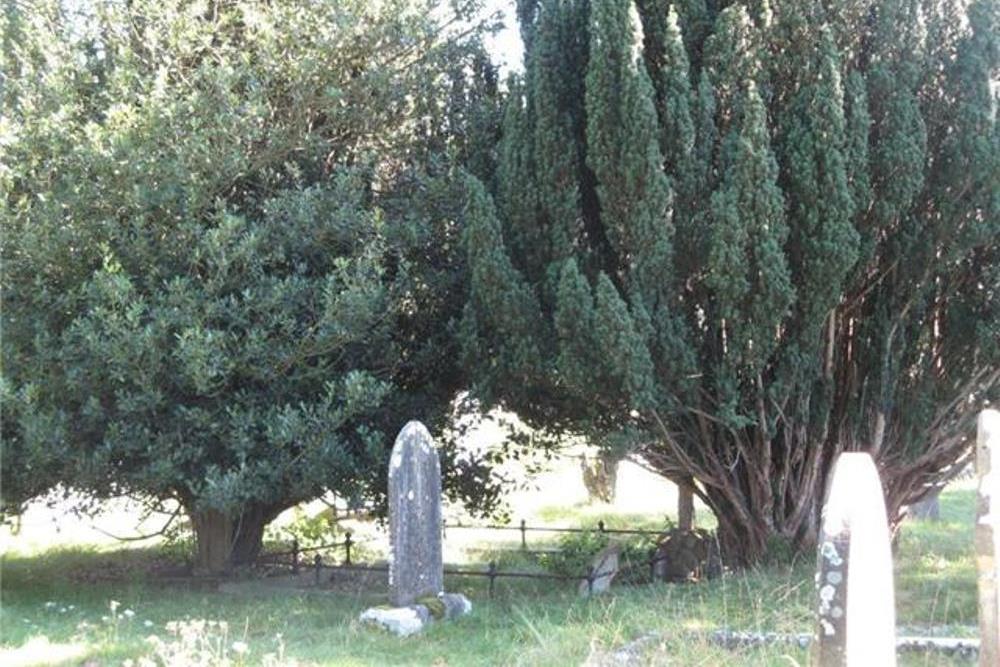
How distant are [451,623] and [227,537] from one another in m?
3.61

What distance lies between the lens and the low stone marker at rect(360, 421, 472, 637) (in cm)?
773

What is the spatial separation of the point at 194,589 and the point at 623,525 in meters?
6.29

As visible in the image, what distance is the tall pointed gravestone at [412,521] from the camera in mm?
7738

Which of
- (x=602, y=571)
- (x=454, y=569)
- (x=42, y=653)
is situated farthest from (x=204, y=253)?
(x=602, y=571)

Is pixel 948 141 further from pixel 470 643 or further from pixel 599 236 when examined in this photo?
pixel 470 643

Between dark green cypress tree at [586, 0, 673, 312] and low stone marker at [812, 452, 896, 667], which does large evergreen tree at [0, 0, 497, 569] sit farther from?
low stone marker at [812, 452, 896, 667]

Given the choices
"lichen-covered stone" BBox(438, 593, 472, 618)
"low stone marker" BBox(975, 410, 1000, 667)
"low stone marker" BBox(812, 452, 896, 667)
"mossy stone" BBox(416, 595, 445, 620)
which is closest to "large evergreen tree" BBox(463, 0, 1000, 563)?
"lichen-covered stone" BBox(438, 593, 472, 618)

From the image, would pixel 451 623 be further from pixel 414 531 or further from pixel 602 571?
pixel 602 571

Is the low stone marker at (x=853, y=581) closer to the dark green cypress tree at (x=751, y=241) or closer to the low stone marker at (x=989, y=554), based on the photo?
the low stone marker at (x=989, y=554)

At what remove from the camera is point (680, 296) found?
847 centimetres

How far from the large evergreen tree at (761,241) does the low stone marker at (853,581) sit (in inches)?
147

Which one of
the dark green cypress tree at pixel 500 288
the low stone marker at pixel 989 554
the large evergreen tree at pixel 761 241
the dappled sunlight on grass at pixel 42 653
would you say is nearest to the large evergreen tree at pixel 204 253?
the dark green cypress tree at pixel 500 288

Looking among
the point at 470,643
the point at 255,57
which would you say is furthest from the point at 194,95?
the point at 470,643

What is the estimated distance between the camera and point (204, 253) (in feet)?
27.3
